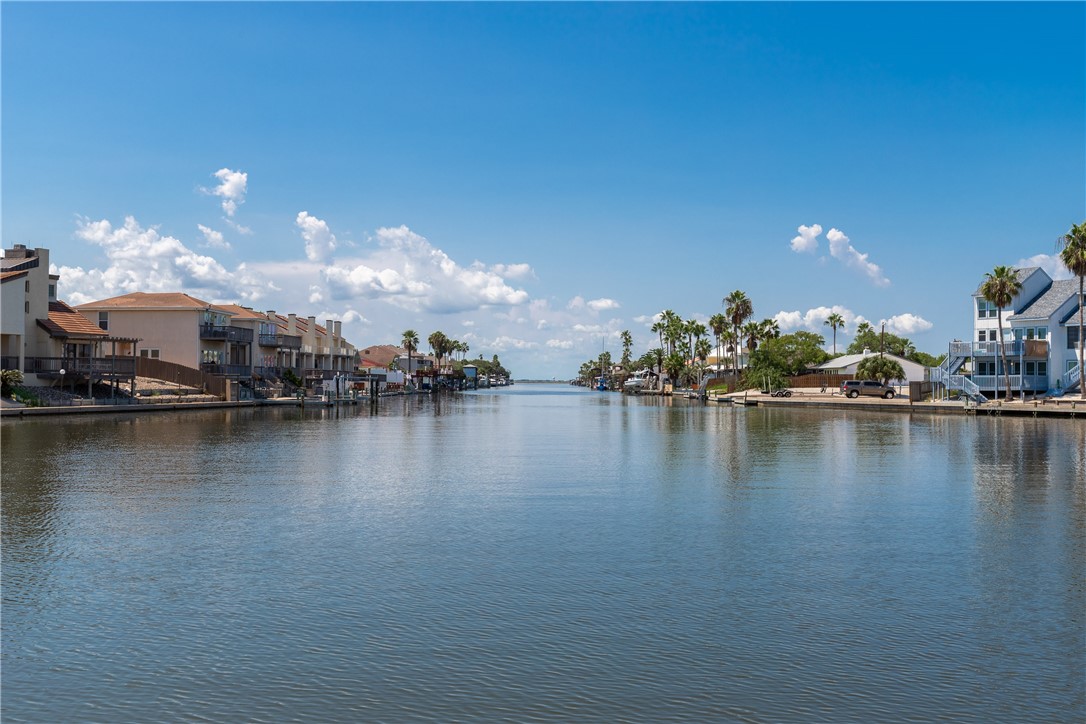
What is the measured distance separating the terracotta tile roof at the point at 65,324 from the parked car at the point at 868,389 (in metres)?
73.8

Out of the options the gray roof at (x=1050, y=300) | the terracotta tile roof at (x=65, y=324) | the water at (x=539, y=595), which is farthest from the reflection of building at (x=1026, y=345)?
the terracotta tile roof at (x=65, y=324)

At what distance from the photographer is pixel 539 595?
46.4ft

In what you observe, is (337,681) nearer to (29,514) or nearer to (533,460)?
(29,514)

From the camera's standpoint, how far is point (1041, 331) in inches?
3095

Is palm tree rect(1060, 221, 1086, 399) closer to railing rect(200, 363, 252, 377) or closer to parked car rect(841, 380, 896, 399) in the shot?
parked car rect(841, 380, 896, 399)

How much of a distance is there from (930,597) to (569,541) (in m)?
7.18

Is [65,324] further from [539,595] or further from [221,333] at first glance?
[539,595]

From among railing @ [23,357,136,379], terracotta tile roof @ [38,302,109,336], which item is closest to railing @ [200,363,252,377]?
terracotta tile roof @ [38,302,109,336]

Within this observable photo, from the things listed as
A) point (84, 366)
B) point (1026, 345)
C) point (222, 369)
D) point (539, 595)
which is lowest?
point (539, 595)

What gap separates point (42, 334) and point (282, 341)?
37.8 m

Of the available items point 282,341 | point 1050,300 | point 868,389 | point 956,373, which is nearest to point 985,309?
point 1050,300

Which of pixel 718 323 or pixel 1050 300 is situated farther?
pixel 718 323

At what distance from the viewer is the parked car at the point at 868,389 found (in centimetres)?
9500

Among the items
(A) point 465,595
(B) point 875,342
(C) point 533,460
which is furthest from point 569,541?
(B) point 875,342
